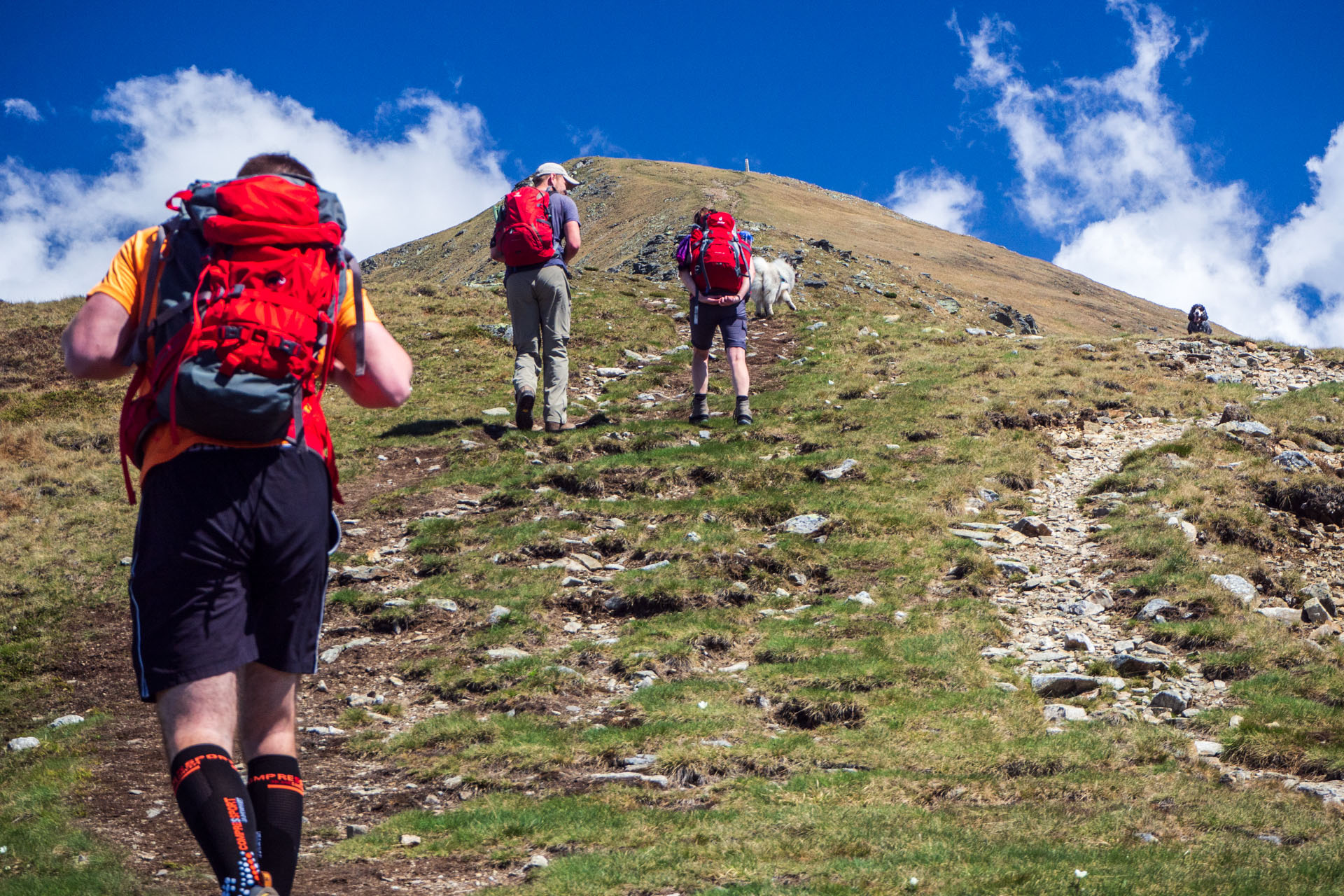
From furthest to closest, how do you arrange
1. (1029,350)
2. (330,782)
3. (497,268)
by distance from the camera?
(497,268) → (1029,350) → (330,782)

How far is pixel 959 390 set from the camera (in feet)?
58.6

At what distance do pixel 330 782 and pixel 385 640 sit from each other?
8.92ft

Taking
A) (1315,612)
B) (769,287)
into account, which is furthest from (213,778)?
(769,287)

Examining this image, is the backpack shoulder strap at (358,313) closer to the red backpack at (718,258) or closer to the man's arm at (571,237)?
the man's arm at (571,237)

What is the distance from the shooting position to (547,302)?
15.3m

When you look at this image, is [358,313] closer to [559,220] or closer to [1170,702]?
[1170,702]

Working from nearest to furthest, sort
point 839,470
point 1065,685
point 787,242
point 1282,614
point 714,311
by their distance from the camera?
point 1065,685 < point 1282,614 < point 839,470 < point 714,311 < point 787,242

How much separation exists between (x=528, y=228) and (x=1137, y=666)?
10.0 m

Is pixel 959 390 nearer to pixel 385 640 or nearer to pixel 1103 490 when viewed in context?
pixel 1103 490

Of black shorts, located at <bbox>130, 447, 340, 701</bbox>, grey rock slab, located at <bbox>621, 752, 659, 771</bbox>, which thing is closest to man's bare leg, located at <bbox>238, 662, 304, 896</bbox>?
black shorts, located at <bbox>130, 447, 340, 701</bbox>

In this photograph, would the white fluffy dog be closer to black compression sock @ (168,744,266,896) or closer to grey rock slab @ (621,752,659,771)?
grey rock slab @ (621,752,659,771)

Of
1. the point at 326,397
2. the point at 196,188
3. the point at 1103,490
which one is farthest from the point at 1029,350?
the point at 196,188

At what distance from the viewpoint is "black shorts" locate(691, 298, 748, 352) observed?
50.6 feet

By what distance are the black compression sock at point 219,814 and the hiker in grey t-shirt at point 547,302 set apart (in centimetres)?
1193
